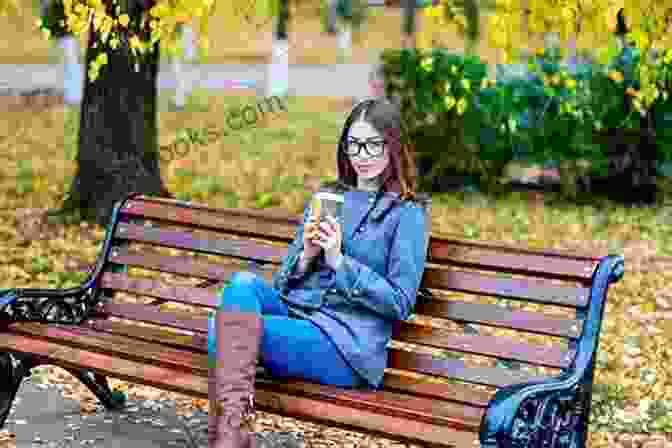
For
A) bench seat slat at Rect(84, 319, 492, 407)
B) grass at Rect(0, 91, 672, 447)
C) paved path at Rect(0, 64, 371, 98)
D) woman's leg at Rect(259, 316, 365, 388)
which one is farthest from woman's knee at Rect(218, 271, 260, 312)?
paved path at Rect(0, 64, 371, 98)

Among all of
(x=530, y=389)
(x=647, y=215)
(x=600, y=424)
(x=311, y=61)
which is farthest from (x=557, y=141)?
(x=311, y=61)

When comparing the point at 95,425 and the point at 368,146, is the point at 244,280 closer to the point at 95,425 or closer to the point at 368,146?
the point at 368,146

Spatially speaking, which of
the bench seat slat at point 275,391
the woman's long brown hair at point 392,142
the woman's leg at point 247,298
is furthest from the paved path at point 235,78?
the woman's leg at point 247,298

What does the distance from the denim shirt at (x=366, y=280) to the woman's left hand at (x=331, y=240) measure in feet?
0.11

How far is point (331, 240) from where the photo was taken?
138 inches

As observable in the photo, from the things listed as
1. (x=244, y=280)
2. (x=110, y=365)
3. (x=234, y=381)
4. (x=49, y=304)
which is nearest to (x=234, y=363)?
(x=234, y=381)

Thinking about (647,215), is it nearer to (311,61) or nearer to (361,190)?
(361,190)

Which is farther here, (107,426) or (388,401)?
(107,426)

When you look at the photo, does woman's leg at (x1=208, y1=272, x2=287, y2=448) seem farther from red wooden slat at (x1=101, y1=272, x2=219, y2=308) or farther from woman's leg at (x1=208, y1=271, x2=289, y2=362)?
red wooden slat at (x1=101, y1=272, x2=219, y2=308)

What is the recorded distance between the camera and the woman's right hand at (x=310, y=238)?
3549 millimetres

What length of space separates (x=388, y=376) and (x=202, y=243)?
1.06 m

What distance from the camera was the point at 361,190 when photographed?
3.81m

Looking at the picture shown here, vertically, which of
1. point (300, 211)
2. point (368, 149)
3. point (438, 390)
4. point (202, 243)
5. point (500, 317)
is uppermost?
point (368, 149)

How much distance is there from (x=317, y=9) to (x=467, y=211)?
3245cm
